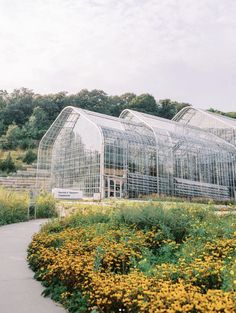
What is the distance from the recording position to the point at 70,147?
102 ft

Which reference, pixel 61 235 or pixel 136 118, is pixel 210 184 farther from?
pixel 61 235

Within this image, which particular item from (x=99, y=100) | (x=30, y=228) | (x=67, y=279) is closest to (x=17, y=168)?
(x=99, y=100)

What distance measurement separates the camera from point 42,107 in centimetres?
5916

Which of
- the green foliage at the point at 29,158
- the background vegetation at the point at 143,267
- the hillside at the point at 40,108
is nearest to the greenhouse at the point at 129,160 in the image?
the green foliage at the point at 29,158

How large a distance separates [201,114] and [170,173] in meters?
14.6

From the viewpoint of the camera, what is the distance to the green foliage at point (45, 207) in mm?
16406

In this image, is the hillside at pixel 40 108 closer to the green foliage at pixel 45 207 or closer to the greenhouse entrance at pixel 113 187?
the greenhouse entrance at pixel 113 187

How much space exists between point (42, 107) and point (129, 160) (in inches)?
1376

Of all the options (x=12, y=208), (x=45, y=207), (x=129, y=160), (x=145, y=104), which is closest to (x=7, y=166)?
(x=129, y=160)

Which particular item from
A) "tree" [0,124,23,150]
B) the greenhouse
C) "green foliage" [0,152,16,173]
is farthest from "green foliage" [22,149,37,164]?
the greenhouse

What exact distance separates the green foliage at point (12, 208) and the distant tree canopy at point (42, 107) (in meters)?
35.7

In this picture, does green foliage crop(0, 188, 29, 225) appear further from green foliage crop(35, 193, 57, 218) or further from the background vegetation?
the background vegetation

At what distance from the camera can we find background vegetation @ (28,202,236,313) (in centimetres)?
343

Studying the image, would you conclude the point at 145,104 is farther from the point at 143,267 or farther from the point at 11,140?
the point at 143,267
